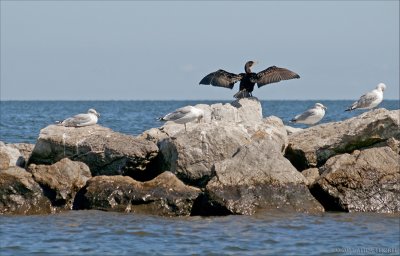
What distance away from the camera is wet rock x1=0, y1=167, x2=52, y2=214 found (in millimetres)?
15688

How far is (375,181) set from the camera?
15.7 meters

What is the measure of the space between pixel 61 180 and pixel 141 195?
1.43m

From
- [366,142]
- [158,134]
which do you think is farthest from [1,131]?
[366,142]

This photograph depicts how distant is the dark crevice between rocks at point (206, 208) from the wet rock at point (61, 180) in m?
2.01

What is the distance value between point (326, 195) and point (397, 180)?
1.20 metres

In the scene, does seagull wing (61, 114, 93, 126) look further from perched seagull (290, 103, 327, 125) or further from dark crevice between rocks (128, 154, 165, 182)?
perched seagull (290, 103, 327, 125)

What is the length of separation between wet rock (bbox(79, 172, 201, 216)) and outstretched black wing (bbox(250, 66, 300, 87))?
5.63 m

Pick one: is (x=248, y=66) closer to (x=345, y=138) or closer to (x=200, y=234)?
(x=345, y=138)

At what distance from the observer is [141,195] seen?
613 inches

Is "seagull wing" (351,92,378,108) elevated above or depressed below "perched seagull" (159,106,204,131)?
above

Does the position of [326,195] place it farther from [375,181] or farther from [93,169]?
[93,169]

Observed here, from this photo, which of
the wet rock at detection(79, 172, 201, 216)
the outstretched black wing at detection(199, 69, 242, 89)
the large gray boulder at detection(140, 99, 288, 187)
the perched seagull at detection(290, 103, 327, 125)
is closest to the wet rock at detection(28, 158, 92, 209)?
the wet rock at detection(79, 172, 201, 216)

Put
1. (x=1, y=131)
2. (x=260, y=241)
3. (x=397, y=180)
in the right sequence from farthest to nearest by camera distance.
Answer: (x=1, y=131), (x=397, y=180), (x=260, y=241)

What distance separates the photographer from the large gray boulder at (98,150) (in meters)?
16.6
